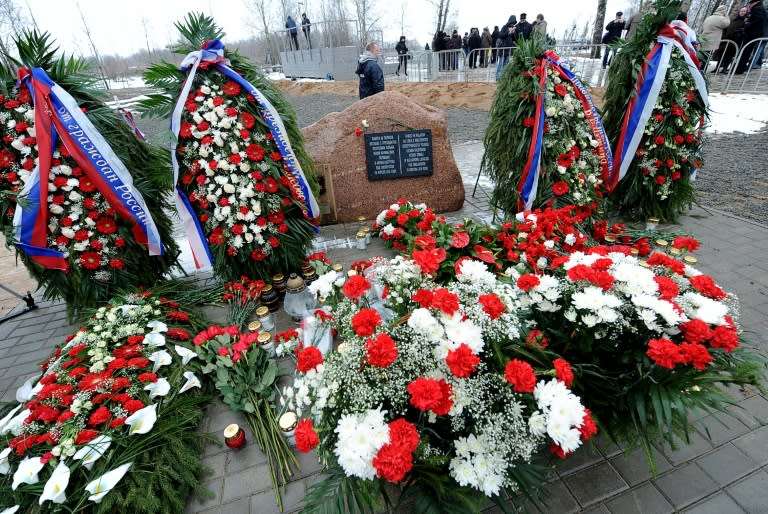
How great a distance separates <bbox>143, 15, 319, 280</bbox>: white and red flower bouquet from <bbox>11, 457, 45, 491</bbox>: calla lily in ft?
5.95

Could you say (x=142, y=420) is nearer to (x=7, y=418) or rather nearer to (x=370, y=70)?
(x=7, y=418)

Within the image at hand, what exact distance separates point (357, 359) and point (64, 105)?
3.00 m

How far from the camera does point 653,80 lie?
3.73 m

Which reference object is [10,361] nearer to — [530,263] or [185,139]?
[185,139]

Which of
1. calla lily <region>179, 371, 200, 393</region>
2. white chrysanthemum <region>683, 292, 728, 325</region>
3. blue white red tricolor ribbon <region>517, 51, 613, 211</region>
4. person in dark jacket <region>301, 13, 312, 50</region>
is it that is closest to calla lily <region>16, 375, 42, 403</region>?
calla lily <region>179, 371, 200, 393</region>

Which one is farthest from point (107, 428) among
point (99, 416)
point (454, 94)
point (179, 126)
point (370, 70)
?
point (454, 94)

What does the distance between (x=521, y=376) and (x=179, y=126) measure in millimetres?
3057

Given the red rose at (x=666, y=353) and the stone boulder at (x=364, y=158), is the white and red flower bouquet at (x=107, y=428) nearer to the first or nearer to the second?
the red rose at (x=666, y=353)

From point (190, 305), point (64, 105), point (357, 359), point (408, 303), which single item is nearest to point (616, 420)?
point (408, 303)

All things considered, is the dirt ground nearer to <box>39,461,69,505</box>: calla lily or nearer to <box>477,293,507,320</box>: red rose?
<box>477,293,507,320</box>: red rose

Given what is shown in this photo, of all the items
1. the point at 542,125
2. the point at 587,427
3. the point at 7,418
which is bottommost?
the point at 7,418

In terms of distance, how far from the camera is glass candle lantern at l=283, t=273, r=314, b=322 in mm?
3074

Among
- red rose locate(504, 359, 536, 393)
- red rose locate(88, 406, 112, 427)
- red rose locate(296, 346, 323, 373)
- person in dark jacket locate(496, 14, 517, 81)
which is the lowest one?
red rose locate(88, 406, 112, 427)

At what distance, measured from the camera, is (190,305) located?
3283mm
